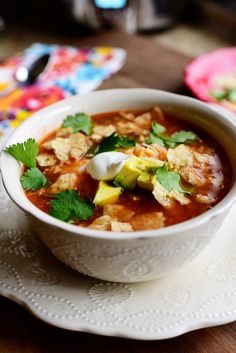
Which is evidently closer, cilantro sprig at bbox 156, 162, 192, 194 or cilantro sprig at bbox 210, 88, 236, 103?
cilantro sprig at bbox 156, 162, 192, 194

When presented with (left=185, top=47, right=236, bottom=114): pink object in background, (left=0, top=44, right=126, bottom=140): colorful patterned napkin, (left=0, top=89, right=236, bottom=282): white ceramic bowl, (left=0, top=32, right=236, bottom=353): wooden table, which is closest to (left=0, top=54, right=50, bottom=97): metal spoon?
(left=0, top=44, right=126, bottom=140): colorful patterned napkin

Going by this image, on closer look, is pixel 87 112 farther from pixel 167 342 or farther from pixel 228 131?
pixel 167 342

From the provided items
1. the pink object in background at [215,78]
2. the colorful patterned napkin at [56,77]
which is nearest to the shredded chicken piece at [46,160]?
the colorful patterned napkin at [56,77]

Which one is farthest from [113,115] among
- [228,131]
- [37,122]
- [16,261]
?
[16,261]

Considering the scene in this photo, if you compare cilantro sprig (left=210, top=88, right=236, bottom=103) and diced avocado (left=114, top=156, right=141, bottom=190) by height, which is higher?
diced avocado (left=114, top=156, right=141, bottom=190)

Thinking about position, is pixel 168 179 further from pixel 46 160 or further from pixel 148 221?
pixel 46 160

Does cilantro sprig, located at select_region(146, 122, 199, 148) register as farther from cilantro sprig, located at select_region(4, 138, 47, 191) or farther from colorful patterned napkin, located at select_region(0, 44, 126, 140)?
colorful patterned napkin, located at select_region(0, 44, 126, 140)

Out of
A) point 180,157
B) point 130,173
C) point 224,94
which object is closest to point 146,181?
point 130,173
